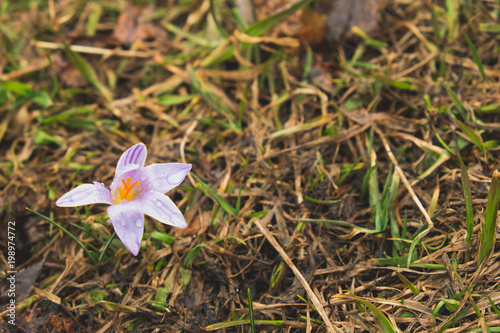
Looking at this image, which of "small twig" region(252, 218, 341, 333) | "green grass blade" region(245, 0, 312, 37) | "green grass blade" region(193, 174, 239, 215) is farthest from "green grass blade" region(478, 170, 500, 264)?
"green grass blade" region(245, 0, 312, 37)

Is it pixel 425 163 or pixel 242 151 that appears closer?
pixel 425 163

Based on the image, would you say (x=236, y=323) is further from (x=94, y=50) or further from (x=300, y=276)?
(x=94, y=50)

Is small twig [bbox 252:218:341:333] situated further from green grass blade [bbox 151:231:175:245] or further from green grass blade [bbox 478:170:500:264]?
green grass blade [bbox 478:170:500:264]

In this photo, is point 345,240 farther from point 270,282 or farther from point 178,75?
point 178,75

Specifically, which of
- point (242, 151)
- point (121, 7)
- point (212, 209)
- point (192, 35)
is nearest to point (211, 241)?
point (212, 209)

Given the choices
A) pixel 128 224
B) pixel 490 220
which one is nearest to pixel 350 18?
pixel 490 220

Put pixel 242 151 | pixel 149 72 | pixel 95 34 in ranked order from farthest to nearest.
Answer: pixel 95 34, pixel 149 72, pixel 242 151
